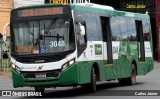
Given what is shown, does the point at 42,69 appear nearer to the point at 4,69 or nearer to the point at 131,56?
the point at 131,56

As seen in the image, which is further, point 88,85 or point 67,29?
point 88,85

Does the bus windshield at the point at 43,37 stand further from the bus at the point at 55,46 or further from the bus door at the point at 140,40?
the bus door at the point at 140,40

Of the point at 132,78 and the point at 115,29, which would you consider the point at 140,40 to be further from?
the point at 115,29

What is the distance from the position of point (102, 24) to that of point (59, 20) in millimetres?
→ 3345

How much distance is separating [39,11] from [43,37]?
94cm

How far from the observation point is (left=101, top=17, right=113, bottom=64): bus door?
840 inches

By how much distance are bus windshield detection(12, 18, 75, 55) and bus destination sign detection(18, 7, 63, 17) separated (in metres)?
0.29

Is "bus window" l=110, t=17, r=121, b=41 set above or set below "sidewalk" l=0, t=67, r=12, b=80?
above

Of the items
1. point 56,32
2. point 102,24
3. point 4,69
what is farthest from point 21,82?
point 4,69

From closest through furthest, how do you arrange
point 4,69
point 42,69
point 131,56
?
point 42,69
point 131,56
point 4,69

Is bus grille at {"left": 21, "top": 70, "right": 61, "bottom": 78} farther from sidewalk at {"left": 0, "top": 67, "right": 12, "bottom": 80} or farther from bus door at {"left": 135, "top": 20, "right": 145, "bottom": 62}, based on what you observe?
sidewalk at {"left": 0, "top": 67, "right": 12, "bottom": 80}

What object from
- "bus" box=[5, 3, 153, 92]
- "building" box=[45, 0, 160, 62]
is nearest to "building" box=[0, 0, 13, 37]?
"building" box=[45, 0, 160, 62]

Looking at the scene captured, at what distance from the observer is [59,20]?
18.4 meters

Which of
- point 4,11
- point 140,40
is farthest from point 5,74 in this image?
point 140,40
